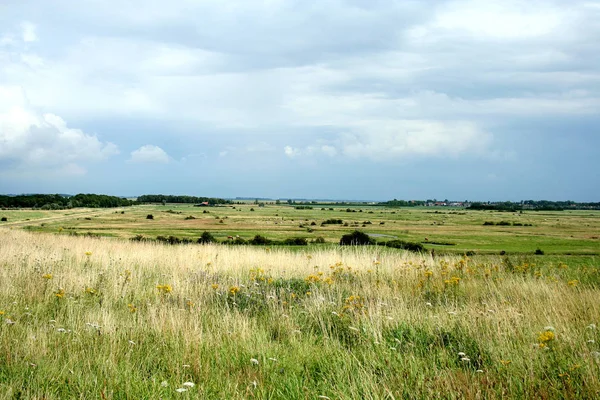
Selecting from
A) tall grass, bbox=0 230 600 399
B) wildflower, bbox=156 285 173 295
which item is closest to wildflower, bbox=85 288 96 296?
tall grass, bbox=0 230 600 399

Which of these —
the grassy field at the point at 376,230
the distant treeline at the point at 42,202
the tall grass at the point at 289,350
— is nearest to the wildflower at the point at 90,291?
the tall grass at the point at 289,350

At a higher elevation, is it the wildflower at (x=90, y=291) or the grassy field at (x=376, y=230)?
the wildflower at (x=90, y=291)

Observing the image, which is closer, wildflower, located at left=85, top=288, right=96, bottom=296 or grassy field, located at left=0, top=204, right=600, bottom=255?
wildflower, located at left=85, top=288, right=96, bottom=296

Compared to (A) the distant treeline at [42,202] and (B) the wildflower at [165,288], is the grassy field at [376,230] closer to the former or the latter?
(B) the wildflower at [165,288]

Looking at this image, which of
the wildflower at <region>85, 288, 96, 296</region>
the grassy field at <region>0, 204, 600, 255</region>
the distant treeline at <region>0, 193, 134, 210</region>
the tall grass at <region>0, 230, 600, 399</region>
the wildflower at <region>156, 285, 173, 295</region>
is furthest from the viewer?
the distant treeline at <region>0, 193, 134, 210</region>

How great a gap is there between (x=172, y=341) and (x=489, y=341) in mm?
4225

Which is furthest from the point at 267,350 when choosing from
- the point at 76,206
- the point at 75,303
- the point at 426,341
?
the point at 76,206

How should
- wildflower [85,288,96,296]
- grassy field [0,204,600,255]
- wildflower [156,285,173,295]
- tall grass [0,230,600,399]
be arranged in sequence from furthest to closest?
grassy field [0,204,600,255]
wildflower [85,288,96,296]
wildflower [156,285,173,295]
tall grass [0,230,600,399]

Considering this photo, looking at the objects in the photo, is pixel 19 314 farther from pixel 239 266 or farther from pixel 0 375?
pixel 239 266

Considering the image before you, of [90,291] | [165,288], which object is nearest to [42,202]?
[90,291]

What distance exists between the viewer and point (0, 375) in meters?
4.71

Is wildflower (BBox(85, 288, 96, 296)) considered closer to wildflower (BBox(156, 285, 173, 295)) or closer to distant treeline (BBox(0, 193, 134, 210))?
wildflower (BBox(156, 285, 173, 295))

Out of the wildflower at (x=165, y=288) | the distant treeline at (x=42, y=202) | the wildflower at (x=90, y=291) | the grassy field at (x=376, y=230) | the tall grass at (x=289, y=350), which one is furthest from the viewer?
the distant treeline at (x=42, y=202)

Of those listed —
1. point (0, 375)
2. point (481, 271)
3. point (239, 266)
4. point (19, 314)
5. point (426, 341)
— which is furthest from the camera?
point (239, 266)
